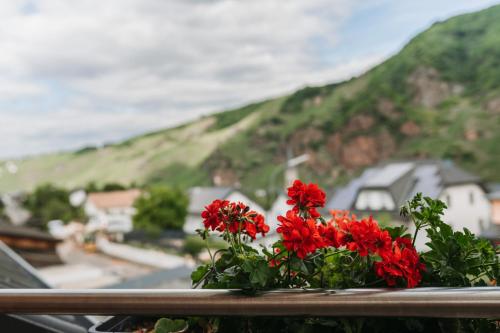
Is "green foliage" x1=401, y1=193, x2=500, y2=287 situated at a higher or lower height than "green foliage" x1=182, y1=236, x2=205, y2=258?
higher

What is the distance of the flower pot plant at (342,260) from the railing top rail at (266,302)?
3cm

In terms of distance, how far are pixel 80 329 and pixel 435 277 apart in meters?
0.81

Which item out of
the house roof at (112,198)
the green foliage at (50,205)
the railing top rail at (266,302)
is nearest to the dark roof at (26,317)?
the railing top rail at (266,302)

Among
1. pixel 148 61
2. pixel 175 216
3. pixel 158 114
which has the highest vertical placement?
pixel 148 61

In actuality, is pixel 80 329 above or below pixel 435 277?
below

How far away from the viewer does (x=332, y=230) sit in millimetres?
657

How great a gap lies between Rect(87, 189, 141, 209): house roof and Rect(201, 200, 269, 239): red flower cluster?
38.3 metres

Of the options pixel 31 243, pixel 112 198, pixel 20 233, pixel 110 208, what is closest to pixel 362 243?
pixel 20 233

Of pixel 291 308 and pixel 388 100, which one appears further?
pixel 388 100

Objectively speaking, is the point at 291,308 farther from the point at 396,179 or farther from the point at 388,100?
the point at 388,100

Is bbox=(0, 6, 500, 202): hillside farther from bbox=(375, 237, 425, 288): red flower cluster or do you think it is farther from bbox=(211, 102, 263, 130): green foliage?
bbox=(375, 237, 425, 288): red flower cluster

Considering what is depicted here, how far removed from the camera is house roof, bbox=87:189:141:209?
38375mm

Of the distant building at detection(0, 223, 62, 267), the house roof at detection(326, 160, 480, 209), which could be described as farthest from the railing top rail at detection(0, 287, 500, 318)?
the distant building at detection(0, 223, 62, 267)

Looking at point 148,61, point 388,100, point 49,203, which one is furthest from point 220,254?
point 148,61
